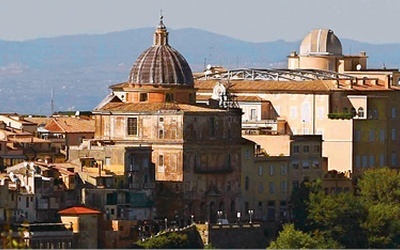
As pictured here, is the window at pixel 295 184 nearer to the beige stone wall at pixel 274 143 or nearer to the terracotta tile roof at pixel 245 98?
the beige stone wall at pixel 274 143

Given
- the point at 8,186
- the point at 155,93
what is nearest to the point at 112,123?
the point at 155,93

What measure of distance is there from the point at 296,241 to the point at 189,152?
33.7 feet

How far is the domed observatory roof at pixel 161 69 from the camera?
4648 inches

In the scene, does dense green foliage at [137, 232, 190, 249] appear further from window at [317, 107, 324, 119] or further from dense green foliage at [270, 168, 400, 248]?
window at [317, 107, 324, 119]

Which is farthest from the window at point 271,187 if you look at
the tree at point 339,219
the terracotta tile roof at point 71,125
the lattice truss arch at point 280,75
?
the lattice truss arch at point 280,75

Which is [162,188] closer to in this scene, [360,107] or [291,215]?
[291,215]

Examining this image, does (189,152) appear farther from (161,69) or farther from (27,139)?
(27,139)

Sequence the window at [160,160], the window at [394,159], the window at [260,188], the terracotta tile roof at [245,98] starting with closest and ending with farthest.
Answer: the window at [160,160] < the window at [260,188] < the terracotta tile roof at [245,98] < the window at [394,159]

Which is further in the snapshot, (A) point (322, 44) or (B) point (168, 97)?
(A) point (322, 44)

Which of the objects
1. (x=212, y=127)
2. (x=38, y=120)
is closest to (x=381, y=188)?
(x=212, y=127)

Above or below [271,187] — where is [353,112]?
above

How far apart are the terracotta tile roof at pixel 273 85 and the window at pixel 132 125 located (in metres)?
17.3

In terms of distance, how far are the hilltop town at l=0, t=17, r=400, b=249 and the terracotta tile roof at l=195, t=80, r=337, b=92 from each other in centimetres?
13

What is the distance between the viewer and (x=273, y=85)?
445 ft
